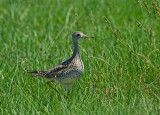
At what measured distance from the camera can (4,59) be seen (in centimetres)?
758

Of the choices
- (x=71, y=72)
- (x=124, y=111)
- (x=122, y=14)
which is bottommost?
(x=124, y=111)

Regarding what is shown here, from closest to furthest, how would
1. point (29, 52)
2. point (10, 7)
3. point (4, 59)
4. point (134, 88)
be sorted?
point (134, 88)
point (4, 59)
point (29, 52)
point (10, 7)

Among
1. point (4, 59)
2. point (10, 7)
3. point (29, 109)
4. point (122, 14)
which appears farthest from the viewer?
point (10, 7)

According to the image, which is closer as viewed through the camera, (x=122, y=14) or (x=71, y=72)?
(x=71, y=72)

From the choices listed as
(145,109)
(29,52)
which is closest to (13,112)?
(145,109)

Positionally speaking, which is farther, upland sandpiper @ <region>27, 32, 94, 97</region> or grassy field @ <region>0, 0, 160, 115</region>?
upland sandpiper @ <region>27, 32, 94, 97</region>

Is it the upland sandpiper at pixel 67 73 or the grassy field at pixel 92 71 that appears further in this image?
the upland sandpiper at pixel 67 73

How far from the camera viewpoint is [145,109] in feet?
16.7

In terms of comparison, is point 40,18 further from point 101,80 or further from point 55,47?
point 101,80

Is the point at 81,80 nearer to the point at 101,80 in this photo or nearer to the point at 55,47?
the point at 101,80

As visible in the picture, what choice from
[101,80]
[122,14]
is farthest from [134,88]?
[122,14]

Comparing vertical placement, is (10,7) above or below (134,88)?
above

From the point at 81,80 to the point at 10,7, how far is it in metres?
5.94

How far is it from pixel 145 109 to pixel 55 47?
3.81m
